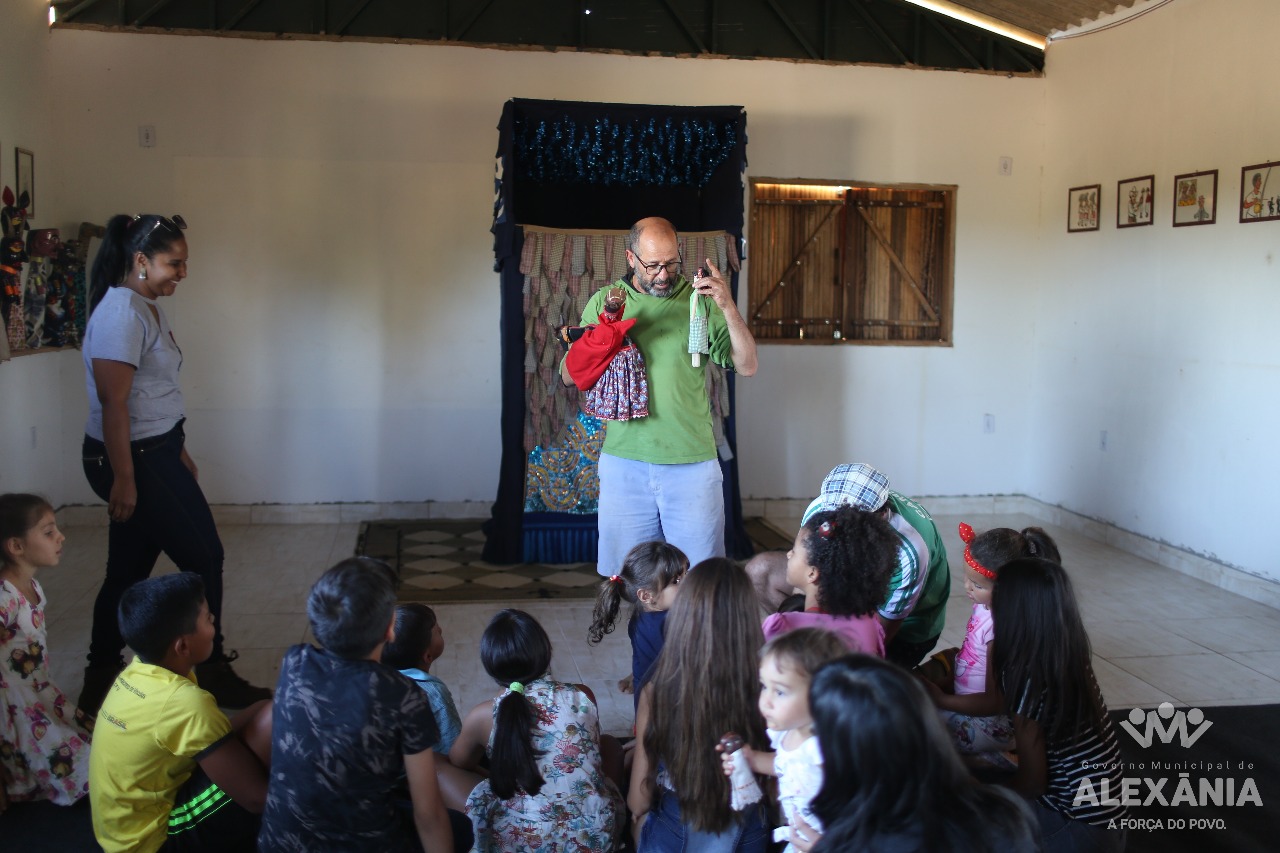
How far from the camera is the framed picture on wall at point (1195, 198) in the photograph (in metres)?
5.18

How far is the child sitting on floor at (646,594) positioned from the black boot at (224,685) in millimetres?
1230

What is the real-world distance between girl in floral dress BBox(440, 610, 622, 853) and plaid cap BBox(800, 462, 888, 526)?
2.62ft

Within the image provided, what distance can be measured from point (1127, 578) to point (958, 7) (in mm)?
3414

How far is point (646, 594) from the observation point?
2.83 metres

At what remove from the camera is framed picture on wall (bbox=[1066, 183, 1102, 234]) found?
614 centimetres

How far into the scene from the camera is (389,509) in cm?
632

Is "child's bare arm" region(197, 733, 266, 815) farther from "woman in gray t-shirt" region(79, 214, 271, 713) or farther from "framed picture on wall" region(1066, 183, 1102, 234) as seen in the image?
"framed picture on wall" region(1066, 183, 1102, 234)

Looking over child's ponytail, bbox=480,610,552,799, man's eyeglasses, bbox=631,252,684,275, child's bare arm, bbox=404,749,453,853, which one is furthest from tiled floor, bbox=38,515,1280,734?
man's eyeglasses, bbox=631,252,684,275

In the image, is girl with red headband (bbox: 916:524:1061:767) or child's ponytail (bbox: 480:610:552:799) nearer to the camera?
child's ponytail (bbox: 480:610:552:799)

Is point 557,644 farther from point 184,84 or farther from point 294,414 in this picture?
point 184,84

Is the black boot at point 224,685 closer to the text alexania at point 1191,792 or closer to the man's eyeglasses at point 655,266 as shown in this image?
the man's eyeglasses at point 655,266

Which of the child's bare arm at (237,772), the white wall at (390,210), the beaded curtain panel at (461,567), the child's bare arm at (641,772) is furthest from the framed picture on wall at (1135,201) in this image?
the child's bare arm at (237,772)

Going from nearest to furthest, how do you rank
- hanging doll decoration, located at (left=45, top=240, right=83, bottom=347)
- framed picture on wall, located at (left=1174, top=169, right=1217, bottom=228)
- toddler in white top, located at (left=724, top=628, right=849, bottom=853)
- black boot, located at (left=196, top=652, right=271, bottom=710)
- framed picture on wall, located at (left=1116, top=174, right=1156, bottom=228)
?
toddler in white top, located at (left=724, top=628, right=849, bottom=853) < black boot, located at (left=196, top=652, right=271, bottom=710) < framed picture on wall, located at (left=1174, top=169, right=1217, bottom=228) < hanging doll decoration, located at (left=45, top=240, right=83, bottom=347) < framed picture on wall, located at (left=1116, top=174, right=1156, bottom=228)

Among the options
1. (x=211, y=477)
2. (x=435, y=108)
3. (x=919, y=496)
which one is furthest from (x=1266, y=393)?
(x=211, y=477)
